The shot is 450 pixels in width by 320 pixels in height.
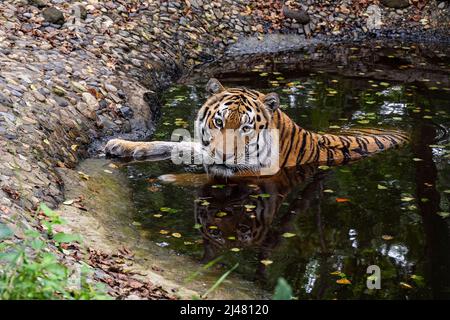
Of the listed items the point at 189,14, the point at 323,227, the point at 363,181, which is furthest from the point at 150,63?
the point at 323,227

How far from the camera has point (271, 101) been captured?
7691 mm

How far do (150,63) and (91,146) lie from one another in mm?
2867

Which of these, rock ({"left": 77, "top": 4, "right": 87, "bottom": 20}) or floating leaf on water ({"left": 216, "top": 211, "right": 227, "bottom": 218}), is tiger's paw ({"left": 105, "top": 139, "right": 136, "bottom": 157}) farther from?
rock ({"left": 77, "top": 4, "right": 87, "bottom": 20})

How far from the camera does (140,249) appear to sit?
6172 millimetres

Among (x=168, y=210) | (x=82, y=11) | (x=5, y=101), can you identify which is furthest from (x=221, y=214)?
(x=82, y=11)

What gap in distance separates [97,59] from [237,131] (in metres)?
3.33

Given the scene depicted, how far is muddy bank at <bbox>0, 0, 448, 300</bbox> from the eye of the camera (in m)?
7.05

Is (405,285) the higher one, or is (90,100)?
(90,100)

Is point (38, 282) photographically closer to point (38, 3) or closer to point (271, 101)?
point (271, 101)

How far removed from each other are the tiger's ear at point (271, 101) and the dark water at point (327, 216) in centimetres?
73

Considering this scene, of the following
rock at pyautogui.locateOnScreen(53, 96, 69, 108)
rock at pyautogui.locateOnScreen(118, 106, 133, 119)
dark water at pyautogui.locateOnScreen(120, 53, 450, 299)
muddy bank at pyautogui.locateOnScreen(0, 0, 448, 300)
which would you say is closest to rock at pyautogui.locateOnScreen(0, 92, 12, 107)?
muddy bank at pyautogui.locateOnScreen(0, 0, 448, 300)

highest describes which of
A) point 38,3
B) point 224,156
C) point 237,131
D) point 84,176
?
point 38,3

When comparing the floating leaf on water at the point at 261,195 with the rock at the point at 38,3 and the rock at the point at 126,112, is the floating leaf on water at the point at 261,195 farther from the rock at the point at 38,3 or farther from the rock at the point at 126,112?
the rock at the point at 38,3
